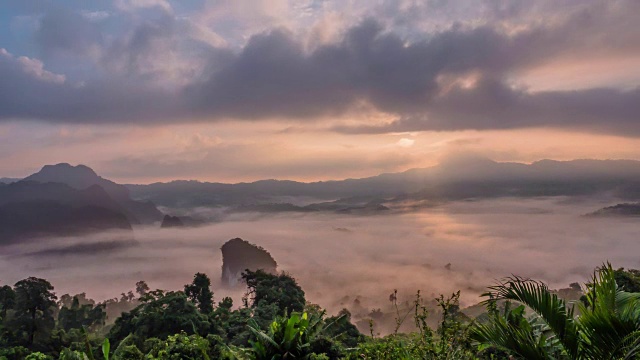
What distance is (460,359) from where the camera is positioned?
9562 mm

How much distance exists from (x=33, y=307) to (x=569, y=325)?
4224 cm

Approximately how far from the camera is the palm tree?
21.8ft

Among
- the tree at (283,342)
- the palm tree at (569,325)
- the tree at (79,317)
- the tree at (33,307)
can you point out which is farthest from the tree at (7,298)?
the palm tree at (569,325)

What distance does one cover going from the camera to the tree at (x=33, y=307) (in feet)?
119

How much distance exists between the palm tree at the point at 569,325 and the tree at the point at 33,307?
39364 mm

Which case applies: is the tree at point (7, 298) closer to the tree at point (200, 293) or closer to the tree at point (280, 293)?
the tree at point (200, 293)

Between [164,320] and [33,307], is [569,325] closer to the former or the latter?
[164,320]

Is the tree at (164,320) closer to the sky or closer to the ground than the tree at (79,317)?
closer to the sky

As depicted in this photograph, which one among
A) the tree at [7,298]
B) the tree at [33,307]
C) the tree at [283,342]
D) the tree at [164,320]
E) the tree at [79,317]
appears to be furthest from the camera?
the tree at [79,317]

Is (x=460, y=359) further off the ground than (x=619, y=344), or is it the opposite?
(x=619, y=344)

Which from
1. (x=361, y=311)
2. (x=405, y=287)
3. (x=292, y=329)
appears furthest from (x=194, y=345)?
(x=405, y=287)

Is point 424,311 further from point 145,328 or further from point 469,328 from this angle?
point 145,328

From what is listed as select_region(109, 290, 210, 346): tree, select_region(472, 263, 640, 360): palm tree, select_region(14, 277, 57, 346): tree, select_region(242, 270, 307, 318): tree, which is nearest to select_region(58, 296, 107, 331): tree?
select_region(14, 277, 57, 346): tree

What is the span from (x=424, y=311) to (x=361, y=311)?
187 meters
